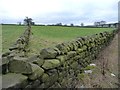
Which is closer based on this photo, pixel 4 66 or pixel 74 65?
pixel 4 66

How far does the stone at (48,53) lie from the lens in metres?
5.19

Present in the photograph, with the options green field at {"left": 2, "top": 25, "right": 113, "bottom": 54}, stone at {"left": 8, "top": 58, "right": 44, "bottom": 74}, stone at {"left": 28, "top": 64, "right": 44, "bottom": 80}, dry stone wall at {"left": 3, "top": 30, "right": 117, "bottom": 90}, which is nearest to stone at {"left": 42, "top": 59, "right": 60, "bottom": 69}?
dry stone wall at {"left": 3, "top": 30, "right": 117, "bottom": 90}

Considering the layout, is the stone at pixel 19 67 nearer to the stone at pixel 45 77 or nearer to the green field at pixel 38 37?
the stone at pixel 45 77

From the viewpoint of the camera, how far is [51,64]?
518cm

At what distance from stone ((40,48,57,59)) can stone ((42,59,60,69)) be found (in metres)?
0.10

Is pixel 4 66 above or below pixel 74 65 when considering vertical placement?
above

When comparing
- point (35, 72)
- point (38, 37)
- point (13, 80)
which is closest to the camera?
point (13, 80)

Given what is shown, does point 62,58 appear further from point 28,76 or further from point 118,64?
point 118,64

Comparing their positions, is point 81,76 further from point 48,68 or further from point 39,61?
point 39,61

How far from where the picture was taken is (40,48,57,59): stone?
5.19 meters

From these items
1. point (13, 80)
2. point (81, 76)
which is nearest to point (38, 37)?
point (81, 76)

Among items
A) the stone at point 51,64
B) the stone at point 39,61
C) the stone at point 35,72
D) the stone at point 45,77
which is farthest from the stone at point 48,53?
the stone at point 35,72

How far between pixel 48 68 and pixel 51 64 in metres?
0.17

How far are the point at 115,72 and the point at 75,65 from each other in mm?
2881
